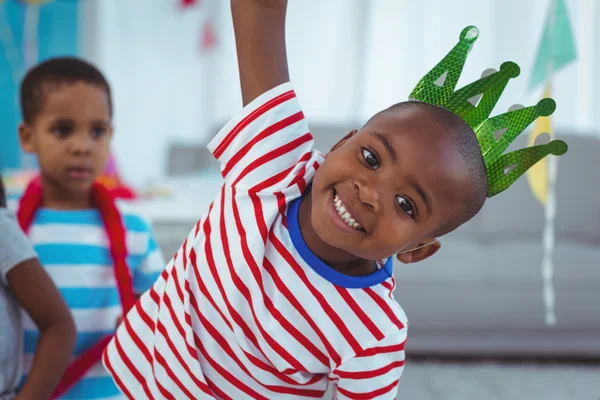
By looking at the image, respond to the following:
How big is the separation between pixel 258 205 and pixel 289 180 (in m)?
0.04

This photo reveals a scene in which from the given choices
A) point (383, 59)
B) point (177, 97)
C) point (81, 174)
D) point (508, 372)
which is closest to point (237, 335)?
point (81, 174)

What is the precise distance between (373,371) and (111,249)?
1.65 feet

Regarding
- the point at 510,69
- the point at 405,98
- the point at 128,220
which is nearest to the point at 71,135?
the point at 128,220

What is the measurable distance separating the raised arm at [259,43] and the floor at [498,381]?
1.06m

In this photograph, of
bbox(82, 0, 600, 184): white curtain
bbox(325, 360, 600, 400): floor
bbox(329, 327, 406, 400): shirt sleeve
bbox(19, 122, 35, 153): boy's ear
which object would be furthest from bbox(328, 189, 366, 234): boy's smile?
bbox(82, 0, 600, 184): white curtain

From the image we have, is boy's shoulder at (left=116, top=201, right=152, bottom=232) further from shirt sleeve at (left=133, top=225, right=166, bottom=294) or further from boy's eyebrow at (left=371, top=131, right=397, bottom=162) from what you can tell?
boy's eyebrow at (left=371, top=131, right=397, bottom=162)

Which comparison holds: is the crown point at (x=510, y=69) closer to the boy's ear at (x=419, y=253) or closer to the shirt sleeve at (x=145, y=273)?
the boy's ear at (x=419, y=253)

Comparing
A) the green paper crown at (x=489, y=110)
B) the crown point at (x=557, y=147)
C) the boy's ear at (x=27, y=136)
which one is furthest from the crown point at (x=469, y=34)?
the boy's ear at (x=27, y=136)

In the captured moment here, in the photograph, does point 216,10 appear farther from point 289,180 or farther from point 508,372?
point 289,180

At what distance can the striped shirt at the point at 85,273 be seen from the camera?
97 centimetres

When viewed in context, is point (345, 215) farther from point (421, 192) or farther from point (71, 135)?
point (71, 135)

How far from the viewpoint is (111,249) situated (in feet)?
3.29

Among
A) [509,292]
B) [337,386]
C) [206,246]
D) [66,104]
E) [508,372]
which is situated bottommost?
[508,372]

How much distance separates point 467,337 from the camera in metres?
1.98
